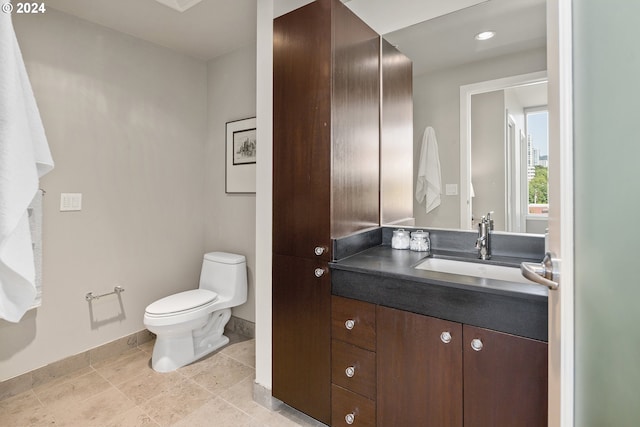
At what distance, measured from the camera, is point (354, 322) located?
4.71 ft

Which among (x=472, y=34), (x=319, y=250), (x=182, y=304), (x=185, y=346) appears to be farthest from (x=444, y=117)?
(x=185, y=346)

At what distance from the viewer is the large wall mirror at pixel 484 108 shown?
5.03 feet

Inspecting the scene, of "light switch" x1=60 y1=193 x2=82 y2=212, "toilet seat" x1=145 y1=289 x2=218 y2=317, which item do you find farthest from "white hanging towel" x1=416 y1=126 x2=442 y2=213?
"light switch" x1=60 y1=193 x2=82 y2=212

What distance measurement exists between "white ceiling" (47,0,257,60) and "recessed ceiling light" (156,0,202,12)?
32mm

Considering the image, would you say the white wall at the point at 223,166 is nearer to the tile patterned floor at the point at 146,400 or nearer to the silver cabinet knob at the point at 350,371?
the tile patterned floor at the point at 146,400

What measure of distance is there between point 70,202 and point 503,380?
264 centimetres

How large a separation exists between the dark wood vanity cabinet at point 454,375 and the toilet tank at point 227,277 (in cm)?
152

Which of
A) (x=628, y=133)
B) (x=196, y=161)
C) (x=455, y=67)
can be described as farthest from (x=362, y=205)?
(x=196, y=161)

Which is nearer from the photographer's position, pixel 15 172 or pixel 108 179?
pixel 15 172

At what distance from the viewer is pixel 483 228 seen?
1.61m

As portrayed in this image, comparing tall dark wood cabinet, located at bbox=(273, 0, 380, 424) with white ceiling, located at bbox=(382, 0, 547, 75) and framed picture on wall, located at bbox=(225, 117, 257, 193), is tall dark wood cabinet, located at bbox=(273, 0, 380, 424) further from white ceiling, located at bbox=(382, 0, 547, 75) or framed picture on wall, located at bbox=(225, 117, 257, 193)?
framed picture on wall, located at bbox=(225, 117, 257, 193)

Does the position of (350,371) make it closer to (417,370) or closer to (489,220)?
(417,370)

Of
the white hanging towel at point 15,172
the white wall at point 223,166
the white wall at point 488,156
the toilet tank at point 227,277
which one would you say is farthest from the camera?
the white wall at point 223,166

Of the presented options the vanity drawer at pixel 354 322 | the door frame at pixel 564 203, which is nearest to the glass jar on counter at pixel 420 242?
the vanity drawer at pixel 354 322
